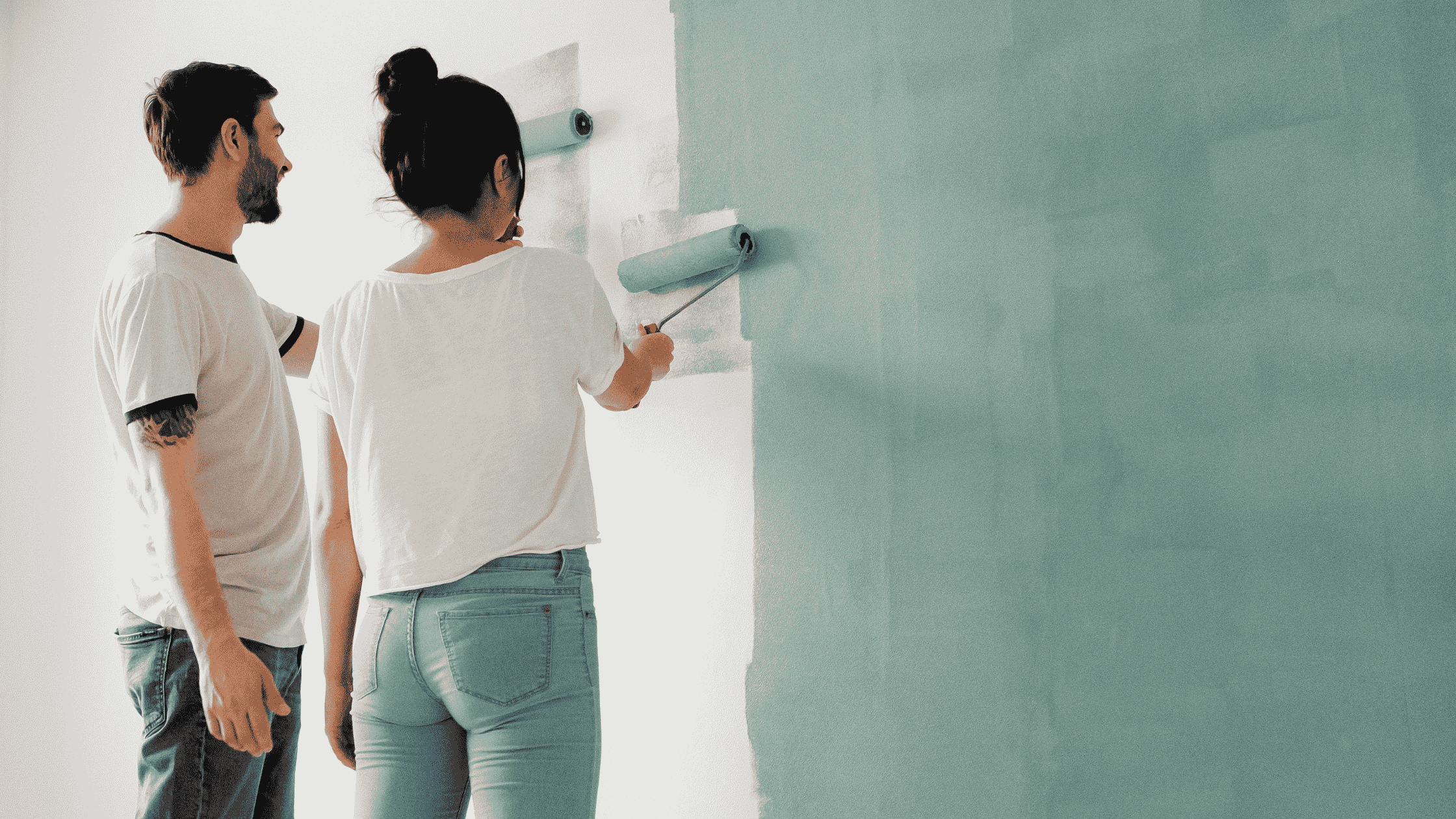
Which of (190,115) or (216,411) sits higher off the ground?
(190,115)

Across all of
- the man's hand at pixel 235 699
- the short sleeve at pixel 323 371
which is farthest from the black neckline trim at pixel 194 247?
the man's hand at pixel 235 699

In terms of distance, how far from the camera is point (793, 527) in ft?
3.96

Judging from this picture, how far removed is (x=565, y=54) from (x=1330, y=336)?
114 centimetres

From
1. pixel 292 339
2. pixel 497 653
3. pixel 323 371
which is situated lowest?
pixel 497 653

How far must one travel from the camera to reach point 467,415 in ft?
2.72

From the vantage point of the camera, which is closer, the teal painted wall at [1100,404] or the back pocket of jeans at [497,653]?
the back pocket of jeans at [497,653]

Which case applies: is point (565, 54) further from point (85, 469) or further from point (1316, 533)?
point (85, 469)

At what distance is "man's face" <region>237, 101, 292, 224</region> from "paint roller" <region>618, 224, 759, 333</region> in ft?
1.52

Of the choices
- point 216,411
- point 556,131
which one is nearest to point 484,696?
point 216,411

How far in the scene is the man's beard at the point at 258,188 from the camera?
1163 mm

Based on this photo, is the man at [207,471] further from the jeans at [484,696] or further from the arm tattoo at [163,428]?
the jeans at [484,696]

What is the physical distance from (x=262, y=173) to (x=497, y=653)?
764 mm

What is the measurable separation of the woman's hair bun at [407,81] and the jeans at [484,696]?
44 cm

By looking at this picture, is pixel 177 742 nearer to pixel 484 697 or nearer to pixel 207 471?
pixel 207 471
